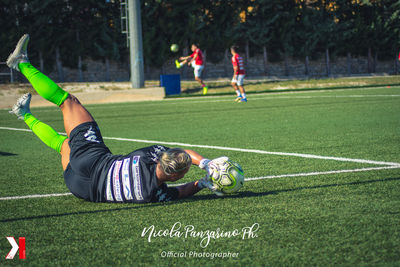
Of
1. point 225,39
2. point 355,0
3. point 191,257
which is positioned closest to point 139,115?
point 191,257

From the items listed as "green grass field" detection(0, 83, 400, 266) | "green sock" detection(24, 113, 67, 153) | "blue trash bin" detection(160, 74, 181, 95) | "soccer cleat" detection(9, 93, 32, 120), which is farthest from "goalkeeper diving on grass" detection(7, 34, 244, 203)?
"blue trash bin" detection(160, 74, 181, 95)

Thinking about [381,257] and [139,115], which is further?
[139,115]

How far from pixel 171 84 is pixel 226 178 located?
853 inches

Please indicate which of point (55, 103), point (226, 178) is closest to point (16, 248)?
point (226, 178)

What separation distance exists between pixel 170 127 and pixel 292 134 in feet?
10.3

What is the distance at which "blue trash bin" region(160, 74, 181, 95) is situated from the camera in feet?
83.9


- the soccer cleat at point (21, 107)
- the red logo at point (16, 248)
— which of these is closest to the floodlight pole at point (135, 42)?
the soccer cleat at point (21, 107)

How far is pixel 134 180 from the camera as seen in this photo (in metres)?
4.30

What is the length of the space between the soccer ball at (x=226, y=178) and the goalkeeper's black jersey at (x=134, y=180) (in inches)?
16.5

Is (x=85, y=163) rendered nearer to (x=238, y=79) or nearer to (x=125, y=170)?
(x=125, y=170)

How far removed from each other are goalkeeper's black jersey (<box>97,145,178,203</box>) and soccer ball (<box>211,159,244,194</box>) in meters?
0.42

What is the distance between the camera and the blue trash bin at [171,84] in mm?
25577

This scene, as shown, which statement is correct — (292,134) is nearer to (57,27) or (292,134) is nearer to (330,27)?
(57,27)

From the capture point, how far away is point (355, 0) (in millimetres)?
42438
